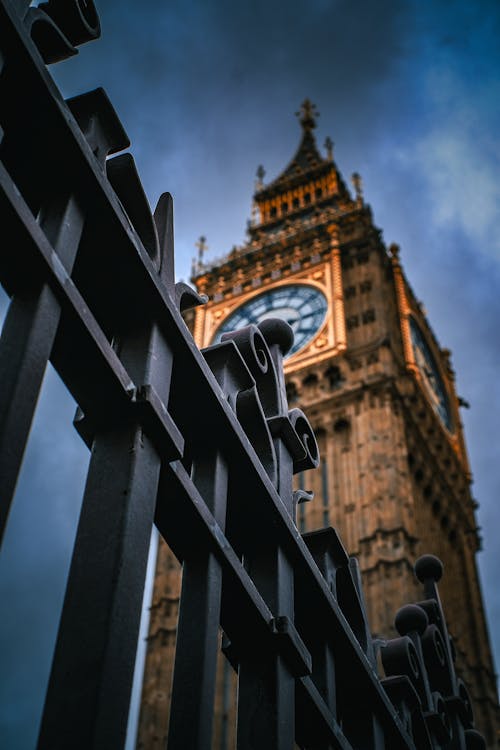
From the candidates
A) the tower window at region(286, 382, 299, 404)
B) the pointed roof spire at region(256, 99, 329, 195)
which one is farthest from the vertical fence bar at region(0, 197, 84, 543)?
the pointed roof spire at region(256, 99, 329, 195)

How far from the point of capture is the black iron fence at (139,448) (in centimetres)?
332

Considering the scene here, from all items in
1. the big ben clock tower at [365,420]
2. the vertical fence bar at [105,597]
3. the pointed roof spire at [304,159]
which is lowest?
the vertical fence bar at [105,597]

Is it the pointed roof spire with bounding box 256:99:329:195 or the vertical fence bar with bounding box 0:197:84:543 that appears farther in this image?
the pointed roof spire with bounding box 256:99:329:195

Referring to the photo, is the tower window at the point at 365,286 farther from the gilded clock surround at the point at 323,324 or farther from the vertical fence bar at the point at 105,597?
the vertical fence bar at the point at 105,597

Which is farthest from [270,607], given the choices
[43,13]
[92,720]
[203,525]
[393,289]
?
[393,289]

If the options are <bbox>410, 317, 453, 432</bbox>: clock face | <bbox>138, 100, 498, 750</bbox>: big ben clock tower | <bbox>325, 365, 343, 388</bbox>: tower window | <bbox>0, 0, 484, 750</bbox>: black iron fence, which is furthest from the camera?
<bbox>410, 317, 453, 432</bbox>: clock face

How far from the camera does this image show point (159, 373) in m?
4.09

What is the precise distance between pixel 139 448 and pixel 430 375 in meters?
47.8

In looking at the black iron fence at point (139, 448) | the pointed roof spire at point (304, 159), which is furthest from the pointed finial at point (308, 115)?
the black iron fence at point (139, 448)

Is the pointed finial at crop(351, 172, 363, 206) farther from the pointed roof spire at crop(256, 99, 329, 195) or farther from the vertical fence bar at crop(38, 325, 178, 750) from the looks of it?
the vertical fence bar at crop(38, 325, 178, 750)

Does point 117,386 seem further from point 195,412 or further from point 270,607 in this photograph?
point 270,607

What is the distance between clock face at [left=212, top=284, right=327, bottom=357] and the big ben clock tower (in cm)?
6

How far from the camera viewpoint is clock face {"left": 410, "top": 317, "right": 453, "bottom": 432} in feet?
161

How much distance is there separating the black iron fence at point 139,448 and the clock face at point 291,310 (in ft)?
133
